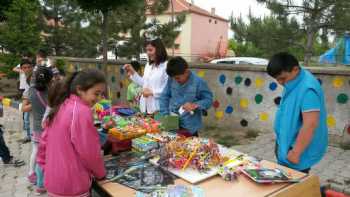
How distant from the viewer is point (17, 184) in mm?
3984

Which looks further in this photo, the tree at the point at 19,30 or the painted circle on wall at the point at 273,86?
the tree at the point at 19,30

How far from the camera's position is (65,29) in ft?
49.4

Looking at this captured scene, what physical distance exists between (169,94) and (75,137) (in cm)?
158

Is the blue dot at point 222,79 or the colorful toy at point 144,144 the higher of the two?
the blue dot at point 222,79

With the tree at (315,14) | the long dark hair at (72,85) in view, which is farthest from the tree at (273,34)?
the long dark hair at (72,85)

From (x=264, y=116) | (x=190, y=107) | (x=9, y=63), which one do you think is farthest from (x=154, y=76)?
(x=9, y=63)

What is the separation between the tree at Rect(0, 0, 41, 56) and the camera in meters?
9.54

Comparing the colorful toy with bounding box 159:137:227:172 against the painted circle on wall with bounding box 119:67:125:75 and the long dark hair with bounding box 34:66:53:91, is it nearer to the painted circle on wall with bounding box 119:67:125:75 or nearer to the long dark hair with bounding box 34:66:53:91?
the long dark hair with bounding box 34:66:53:91

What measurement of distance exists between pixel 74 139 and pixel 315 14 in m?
9.55

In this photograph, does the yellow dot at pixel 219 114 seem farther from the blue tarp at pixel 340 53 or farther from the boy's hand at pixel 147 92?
the blue tarp at pixel 340 53

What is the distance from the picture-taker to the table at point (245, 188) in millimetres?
1888

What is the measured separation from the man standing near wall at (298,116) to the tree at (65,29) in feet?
42.9

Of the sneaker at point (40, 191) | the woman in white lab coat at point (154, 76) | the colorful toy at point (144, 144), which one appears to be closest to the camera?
the colorful toy at point (144, 144)

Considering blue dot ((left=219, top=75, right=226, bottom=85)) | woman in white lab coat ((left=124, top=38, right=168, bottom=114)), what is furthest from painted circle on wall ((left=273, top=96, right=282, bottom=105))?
woman in white lab coat ((left=124, top=38, right=168, bottom=114))
